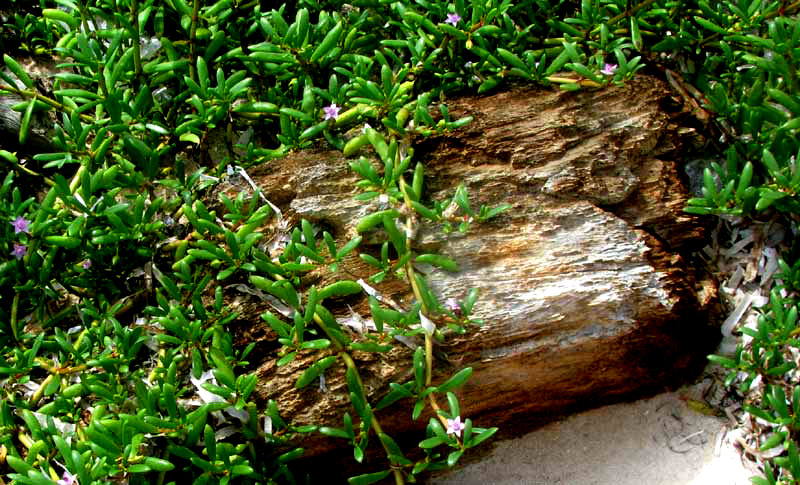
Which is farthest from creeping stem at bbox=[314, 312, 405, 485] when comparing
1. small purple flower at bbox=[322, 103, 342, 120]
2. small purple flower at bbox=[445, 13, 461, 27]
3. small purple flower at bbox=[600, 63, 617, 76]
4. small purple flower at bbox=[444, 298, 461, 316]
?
small purple flower at bbox=[600, 63, 617, 76]

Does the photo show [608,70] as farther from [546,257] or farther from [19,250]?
[19,250]

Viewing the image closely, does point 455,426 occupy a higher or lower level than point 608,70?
lower

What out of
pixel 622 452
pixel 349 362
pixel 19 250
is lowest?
pixel 622 452

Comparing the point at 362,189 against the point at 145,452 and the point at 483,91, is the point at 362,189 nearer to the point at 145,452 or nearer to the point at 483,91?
the point at 483,91

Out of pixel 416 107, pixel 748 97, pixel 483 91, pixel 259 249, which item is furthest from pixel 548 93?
pixel 259 249

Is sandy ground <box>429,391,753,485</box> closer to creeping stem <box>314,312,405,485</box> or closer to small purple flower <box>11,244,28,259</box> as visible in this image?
creeping stem <box>314,312,405,485</box>

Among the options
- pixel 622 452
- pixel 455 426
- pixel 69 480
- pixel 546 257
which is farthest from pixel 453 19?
pixel 69 480

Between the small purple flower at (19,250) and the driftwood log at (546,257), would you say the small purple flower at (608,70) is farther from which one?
the small purple flower at (19,250)
